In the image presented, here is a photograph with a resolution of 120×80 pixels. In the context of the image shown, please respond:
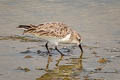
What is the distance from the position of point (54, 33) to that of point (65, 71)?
6.52 feet

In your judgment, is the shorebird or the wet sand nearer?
the wet sand

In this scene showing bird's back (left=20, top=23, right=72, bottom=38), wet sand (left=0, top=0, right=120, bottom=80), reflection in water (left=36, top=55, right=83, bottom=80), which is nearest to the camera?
reflection in water (left=36, top=55, right=83, bottom=80)

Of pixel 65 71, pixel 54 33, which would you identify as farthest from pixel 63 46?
pixel 65 71

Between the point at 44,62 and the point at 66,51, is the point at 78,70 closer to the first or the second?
the point at 44,62

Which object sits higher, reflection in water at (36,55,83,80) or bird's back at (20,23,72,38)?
bird's back at (20,23,72,38)

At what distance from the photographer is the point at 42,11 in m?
15.4

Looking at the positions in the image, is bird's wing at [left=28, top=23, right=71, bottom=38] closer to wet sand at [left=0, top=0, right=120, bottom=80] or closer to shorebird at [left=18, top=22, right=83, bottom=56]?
shorebird at [left=18, top=22, right=83, bottom=56]

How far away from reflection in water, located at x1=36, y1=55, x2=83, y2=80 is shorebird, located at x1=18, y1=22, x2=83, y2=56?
811 millimetres

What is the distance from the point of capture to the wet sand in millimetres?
9016

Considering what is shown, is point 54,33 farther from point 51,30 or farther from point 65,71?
point 65,71

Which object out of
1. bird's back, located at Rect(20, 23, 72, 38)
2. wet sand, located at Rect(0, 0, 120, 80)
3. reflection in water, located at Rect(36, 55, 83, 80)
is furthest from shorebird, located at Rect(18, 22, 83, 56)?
reflection in water, located at Rect(36, 55, 83, 80)

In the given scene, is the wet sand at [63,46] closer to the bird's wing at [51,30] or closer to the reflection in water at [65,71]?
the reflection in water at [65,71]

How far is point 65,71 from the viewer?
362 inches

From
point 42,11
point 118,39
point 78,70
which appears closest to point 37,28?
point 78,70
